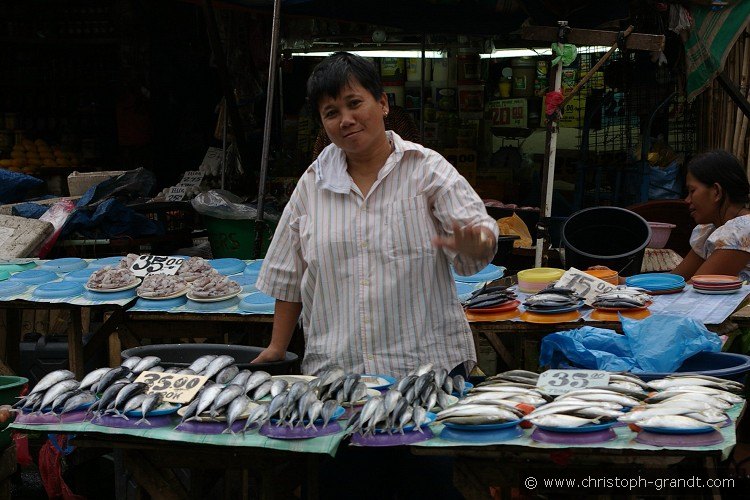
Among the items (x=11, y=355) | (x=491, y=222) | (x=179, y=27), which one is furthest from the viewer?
(x=179, y=27)

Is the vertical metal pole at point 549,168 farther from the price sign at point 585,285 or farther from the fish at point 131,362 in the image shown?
the fish at point 131,362

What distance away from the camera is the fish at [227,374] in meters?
3.54

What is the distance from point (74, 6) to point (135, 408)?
8975 mm

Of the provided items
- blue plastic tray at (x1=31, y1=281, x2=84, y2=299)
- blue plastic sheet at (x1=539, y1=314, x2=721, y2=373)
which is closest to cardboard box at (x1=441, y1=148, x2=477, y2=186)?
blue plastic tray at (x1=31, y1=281, x2=84, y2=299)

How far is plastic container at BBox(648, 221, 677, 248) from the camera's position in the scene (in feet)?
24.9

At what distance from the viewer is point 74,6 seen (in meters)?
11.2

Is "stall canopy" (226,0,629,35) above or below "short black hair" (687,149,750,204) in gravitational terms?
above

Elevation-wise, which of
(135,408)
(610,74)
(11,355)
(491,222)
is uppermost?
(610,74)

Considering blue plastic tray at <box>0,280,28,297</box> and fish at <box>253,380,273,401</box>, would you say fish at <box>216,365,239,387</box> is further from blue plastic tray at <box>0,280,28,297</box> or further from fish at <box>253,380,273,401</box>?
blue plastic tray at <box>0,280,28,297</box>

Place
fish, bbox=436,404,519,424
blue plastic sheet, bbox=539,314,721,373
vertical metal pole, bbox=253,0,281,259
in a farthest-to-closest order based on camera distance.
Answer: vertical metal pole, bbox=253,0,281,259 < blue plastic sheet, bbox=539,314,721,373 < fish, bbox=436,404,519,424

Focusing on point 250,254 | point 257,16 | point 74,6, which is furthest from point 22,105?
point 250,254

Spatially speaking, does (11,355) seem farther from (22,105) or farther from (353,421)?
(22,105)

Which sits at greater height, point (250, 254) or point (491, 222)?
point (491, 222)

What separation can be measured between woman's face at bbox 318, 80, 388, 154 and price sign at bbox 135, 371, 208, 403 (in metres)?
1.00
